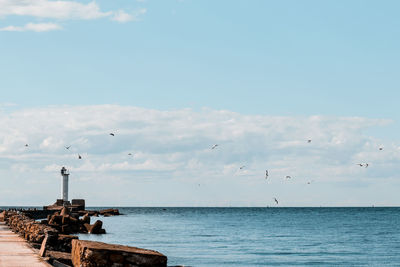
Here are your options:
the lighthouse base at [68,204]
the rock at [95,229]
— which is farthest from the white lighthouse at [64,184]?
the rock at [95,229]

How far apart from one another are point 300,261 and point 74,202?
83.1 metres

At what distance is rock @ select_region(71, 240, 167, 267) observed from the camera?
46.3ft

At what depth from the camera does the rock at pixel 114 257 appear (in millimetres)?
14109

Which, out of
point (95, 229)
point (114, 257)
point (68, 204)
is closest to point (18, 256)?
point (114, 257)

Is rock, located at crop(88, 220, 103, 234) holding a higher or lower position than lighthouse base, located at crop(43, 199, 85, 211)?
lower

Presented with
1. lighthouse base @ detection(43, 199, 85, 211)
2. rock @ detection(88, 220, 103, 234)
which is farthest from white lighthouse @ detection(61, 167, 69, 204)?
rock @ detection(88, 220, 103, 234)

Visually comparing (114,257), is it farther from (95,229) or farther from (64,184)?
(64,184)

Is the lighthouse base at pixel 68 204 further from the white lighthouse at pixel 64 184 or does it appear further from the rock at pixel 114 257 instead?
the rock at pixel 114 257

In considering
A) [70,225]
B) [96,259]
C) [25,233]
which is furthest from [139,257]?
[70,225]

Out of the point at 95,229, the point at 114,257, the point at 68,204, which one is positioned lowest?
the point at 95,229

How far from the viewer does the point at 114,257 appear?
14.2 metres

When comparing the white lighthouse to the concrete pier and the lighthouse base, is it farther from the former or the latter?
the concrete pier

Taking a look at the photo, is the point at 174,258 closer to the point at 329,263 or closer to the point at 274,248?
the point at 329,263

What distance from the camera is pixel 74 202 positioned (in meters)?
111
